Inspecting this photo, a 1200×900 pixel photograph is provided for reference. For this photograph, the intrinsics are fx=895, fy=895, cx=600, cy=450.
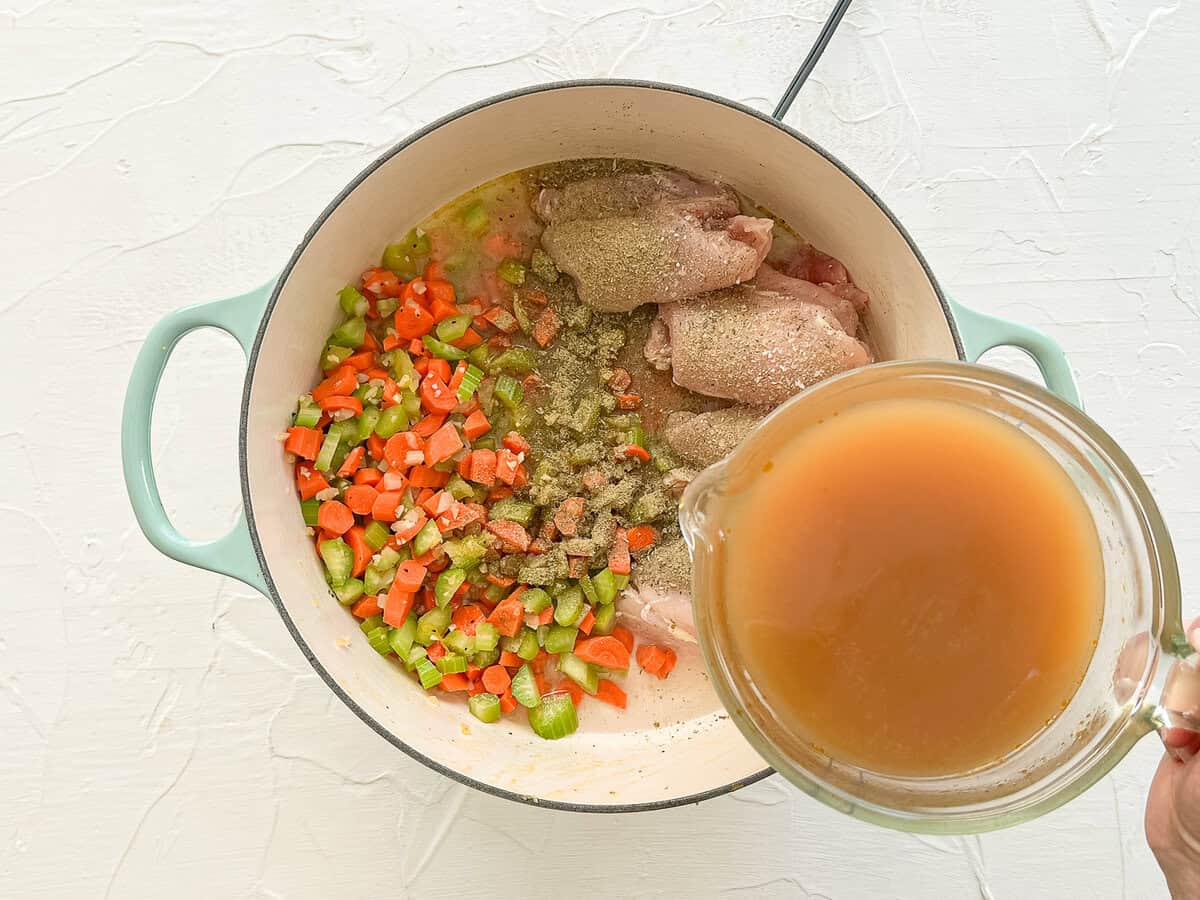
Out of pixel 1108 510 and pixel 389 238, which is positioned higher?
pixel 389 238

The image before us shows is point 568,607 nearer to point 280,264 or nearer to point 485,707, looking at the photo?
point 485,707

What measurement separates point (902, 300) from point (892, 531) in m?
0.52

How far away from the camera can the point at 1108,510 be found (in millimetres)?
989

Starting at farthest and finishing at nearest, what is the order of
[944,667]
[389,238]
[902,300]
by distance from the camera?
[389,238] < [902,300] < [944,667]

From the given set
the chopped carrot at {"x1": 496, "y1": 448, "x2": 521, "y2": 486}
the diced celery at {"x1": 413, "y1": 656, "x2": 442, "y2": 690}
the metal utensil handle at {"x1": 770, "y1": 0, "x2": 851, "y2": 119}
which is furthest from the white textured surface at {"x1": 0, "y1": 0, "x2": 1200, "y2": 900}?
the chopped carrot at {"x1": 496, "y1": 448, "x2": 521, "y2": 486}

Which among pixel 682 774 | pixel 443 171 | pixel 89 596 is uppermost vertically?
pixel 443 171

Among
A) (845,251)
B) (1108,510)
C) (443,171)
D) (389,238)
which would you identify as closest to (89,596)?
(389,238)

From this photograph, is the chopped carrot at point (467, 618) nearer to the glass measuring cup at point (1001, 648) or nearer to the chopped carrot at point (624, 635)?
the chopped carrot at point (624, 635)

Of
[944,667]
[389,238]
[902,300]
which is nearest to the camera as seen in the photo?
[944,667]

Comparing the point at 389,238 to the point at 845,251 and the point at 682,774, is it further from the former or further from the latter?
the point at 682,774

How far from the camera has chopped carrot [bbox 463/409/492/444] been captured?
4.69 ft

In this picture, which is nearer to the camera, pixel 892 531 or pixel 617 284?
pixel 892 531

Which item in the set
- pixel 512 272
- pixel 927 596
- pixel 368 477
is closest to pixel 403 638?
pixel 368 477

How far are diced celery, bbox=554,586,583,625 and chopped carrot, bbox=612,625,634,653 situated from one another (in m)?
0.08
